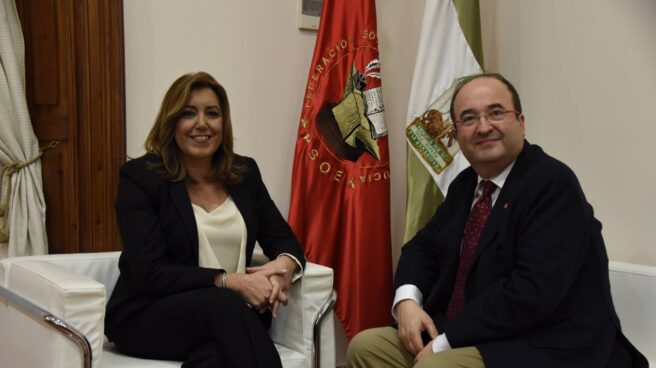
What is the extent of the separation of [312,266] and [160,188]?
0.60 metres

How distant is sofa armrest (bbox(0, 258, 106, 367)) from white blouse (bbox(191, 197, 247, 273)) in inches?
17.2

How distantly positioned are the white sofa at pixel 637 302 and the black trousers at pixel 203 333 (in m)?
1.18

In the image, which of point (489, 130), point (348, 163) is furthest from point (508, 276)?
point (348, 163)

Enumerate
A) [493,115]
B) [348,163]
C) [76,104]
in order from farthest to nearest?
1. [348,163]
2. [76,104]
3. [493,115]

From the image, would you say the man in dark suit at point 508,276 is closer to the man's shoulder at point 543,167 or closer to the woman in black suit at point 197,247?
the man's shoulder at point 543,167

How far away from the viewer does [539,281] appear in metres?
1.94

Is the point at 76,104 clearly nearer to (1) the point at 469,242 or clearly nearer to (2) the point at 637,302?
(1) the point at 469,242

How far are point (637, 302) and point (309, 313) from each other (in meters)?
1.10

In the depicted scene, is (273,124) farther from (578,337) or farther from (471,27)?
(578,337)

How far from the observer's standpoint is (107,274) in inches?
104

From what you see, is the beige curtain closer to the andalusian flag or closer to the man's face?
the andalusian flag

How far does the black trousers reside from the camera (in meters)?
2.23

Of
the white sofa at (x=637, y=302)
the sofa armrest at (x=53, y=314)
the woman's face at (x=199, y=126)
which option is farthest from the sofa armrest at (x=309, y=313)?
the white sofa at (x=637, y=302)

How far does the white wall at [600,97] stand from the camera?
267cm
